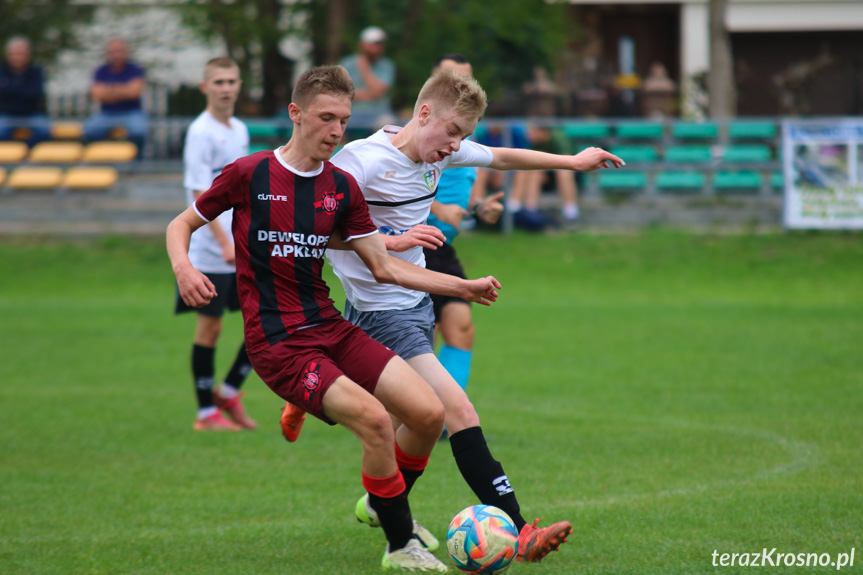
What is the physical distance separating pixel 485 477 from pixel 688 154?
11.6 m

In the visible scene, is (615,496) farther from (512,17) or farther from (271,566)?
(512,17)

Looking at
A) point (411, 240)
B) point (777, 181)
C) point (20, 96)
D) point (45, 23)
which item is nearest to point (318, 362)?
point (411, 240)

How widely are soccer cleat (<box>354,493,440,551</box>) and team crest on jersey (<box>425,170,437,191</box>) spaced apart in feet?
4.65

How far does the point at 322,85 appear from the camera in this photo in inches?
160

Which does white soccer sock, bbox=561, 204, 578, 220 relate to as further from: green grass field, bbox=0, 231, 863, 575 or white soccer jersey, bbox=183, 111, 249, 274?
white soccer jersey, bbox=183, 111, 249, 274

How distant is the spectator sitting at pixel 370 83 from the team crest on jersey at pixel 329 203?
1087cm

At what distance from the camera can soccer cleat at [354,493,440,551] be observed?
4417 millimetres

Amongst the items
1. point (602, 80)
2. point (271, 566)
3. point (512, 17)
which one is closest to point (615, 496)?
point (271, 566)

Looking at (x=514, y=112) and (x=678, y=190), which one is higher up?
(x=514, y=112)

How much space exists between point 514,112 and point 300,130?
1335 centimetres

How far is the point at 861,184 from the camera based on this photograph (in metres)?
13.8

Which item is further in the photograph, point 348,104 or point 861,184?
point 861,184

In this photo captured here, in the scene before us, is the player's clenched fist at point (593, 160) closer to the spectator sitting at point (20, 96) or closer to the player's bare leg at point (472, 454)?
the player's bare leg at point (472, 454)
